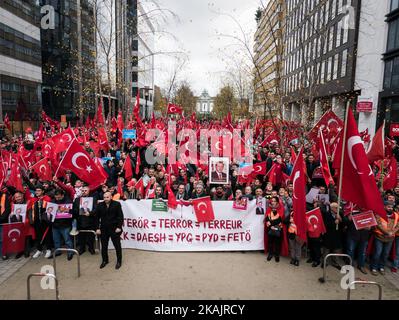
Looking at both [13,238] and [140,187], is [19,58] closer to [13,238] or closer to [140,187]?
[140,187]

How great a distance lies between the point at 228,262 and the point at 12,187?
6027 millimetres

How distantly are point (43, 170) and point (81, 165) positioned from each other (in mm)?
2529

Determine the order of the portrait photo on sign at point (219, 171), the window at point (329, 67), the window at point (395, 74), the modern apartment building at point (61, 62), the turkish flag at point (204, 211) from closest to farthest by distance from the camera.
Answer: the turkish flag at point (204, 211)
the portrait photo on sign at point (219, 171)
the window at point (395, 74)
the window at point (329, 67)
the modern apartment building at point (61, 62)

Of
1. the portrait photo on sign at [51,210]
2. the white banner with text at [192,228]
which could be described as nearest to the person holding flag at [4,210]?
the portrait photo on sign at [51,210]

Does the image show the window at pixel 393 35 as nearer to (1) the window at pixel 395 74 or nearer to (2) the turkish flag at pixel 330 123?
(1) the window at pixel 395 74

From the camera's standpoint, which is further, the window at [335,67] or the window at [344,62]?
the window at [335,67]

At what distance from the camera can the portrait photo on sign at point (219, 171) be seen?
30.4 ft

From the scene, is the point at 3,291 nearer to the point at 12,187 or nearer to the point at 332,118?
the point at 12,187

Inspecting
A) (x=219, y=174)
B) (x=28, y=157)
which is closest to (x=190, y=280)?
(x=219, y=174)

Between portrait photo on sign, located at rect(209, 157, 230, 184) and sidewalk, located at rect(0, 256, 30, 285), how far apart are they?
5.16 metres

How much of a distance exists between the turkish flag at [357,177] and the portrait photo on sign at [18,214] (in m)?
6.88

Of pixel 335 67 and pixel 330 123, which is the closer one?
pixel 330 123

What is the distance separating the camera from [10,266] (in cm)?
670
